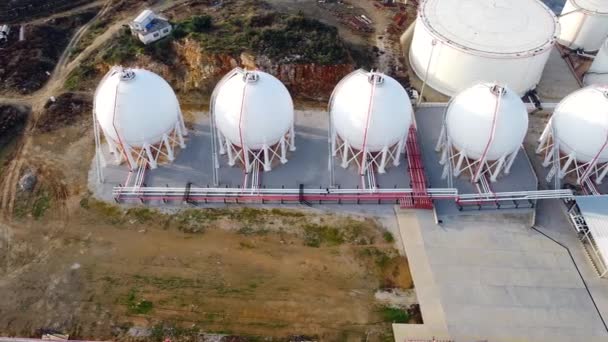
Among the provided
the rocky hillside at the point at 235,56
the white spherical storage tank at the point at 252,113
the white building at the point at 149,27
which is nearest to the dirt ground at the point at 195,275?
the white spherical storage tank at the point at 252,113

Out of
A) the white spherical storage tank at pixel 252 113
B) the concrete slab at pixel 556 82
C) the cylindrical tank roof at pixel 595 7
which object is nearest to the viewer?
the white spherical storage tank at pixel 252 113

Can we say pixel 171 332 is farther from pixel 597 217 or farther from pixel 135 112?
pixel 597 217

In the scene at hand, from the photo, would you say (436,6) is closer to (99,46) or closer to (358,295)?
(358,295)

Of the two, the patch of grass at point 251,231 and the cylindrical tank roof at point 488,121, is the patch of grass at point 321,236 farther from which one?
the cylindrical tank roof at point 488,121

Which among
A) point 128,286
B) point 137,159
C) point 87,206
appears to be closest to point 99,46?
point 137,159

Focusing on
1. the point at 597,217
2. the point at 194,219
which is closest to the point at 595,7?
the point at 597,217

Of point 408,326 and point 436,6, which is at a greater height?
point 436,6
